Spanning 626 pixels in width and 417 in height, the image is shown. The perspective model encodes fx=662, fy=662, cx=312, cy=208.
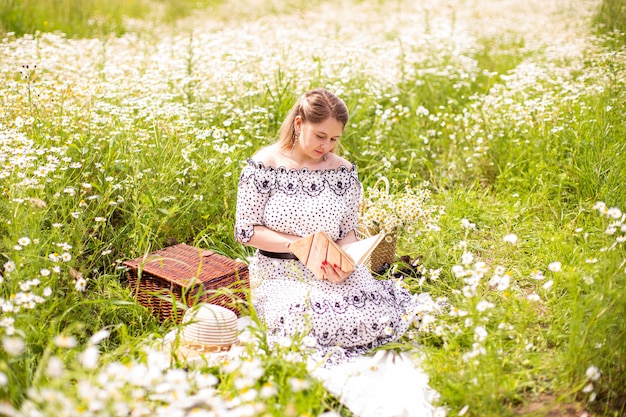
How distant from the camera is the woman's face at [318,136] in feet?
11.3

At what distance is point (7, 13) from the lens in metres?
8.08

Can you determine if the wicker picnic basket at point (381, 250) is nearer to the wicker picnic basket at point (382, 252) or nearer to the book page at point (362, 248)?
the wicker picnic basket at point (382, 252)

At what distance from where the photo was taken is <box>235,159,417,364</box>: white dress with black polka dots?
10.8ft

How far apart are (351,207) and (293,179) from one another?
391mm

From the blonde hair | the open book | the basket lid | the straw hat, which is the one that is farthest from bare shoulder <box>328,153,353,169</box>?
the straw hat

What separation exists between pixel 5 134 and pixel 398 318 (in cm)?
246

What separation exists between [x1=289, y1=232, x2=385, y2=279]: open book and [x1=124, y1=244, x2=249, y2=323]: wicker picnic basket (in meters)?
0.36

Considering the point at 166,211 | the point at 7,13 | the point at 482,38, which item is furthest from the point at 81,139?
the point at 482,38

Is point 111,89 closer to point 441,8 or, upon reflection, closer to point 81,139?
point 81,139

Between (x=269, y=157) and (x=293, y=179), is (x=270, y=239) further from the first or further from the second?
(x=269, y=157)

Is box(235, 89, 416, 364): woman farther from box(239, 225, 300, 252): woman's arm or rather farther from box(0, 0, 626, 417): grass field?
box(0, 0, 626, 417): grass field

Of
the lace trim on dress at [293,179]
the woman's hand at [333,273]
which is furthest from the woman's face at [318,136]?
the woman's hand at [333,273]

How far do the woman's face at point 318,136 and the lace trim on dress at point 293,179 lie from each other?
5.1 inches

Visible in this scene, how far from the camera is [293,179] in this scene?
3590mm
